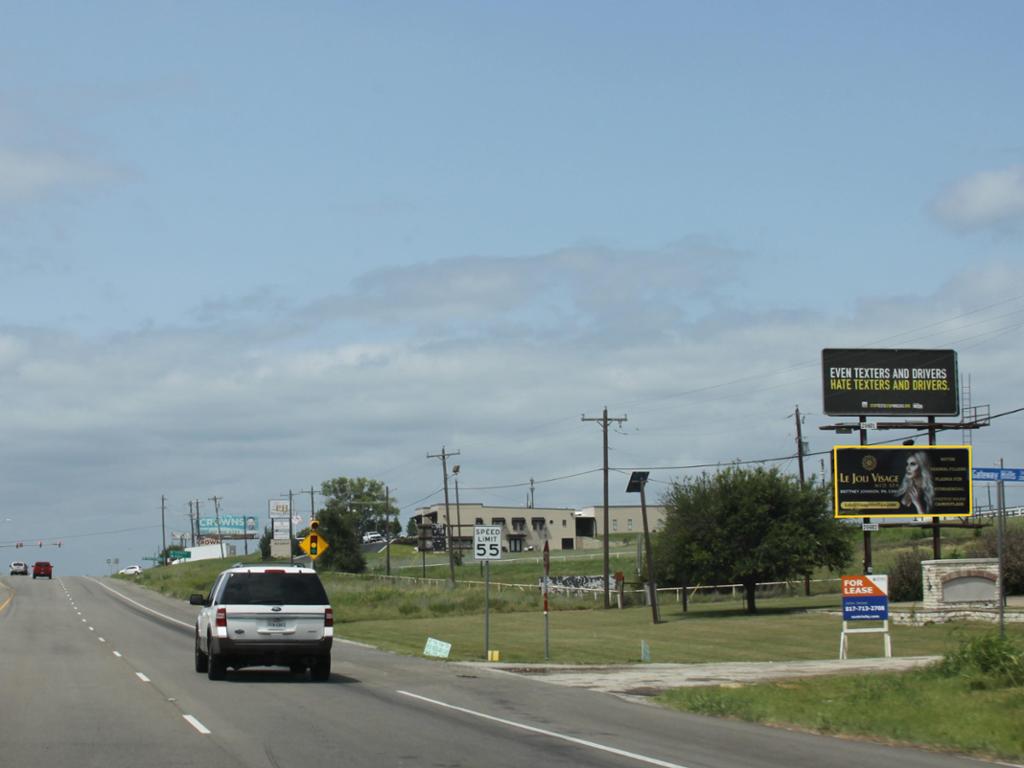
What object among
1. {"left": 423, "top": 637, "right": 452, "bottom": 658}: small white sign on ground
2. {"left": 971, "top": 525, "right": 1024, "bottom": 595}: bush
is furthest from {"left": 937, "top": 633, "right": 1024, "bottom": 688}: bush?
{"left": 971, "top": 525, "right": 1024, "bottom": 595}: bush

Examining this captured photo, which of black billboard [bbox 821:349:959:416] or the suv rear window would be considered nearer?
the suv rear window

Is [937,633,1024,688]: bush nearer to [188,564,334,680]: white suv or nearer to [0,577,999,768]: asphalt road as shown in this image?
[0,577,999,768]: asphalt road

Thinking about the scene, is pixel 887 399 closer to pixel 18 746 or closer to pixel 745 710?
pixel 745 710

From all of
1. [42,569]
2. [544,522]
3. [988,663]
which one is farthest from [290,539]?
[544,522]

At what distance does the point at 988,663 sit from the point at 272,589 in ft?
38.8

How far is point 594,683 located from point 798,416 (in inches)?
2118

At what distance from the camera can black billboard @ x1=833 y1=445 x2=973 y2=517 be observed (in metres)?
53.3

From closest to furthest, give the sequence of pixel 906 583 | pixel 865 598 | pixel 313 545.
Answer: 1. pixel 865 598
2. pixel 313 545
3. pixel 906 583

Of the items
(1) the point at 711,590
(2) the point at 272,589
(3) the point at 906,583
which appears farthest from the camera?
(1) the point at 711,590

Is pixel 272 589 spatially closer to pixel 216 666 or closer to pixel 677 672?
pixel 216 666

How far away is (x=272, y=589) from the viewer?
934 inches

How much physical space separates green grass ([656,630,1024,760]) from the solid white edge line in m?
7.42

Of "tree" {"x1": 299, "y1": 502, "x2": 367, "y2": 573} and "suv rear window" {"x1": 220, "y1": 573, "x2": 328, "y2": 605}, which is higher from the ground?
"suv rear window" {"x1": 220, "y1": 573, "x2": 328, "y2": 605}

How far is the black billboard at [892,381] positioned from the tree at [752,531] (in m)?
6.71
